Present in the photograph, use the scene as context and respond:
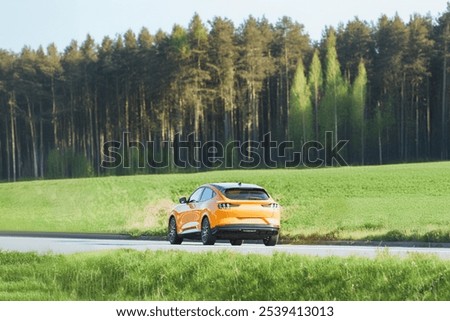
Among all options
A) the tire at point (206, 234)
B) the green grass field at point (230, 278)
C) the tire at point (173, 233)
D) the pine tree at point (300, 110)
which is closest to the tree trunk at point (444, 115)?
the pine tree at point (300, 110)

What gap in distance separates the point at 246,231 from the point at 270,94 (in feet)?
205

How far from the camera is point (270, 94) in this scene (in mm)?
77312

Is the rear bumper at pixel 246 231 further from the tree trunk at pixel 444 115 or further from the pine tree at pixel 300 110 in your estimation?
the pine tree at pixel 300 110

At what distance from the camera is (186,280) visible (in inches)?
513

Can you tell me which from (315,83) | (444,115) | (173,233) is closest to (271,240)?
(173,233)

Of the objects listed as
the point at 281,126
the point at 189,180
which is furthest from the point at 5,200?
the point at 281,126

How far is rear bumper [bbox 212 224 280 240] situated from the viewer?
15242 mm

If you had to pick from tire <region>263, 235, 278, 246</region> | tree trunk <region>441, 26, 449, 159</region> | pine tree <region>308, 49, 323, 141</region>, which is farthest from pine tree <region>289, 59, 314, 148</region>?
tire <region>263, 235, 278, 246</region>

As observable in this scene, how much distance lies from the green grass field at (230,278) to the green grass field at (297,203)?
28.3 ft

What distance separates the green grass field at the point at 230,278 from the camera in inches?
453

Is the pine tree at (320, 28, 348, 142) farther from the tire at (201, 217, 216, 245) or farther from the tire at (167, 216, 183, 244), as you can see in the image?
the tire at (201, 217, 216, 245)

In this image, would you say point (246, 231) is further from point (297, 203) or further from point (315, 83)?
point (315, 83)

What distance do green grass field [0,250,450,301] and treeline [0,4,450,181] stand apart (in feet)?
145
